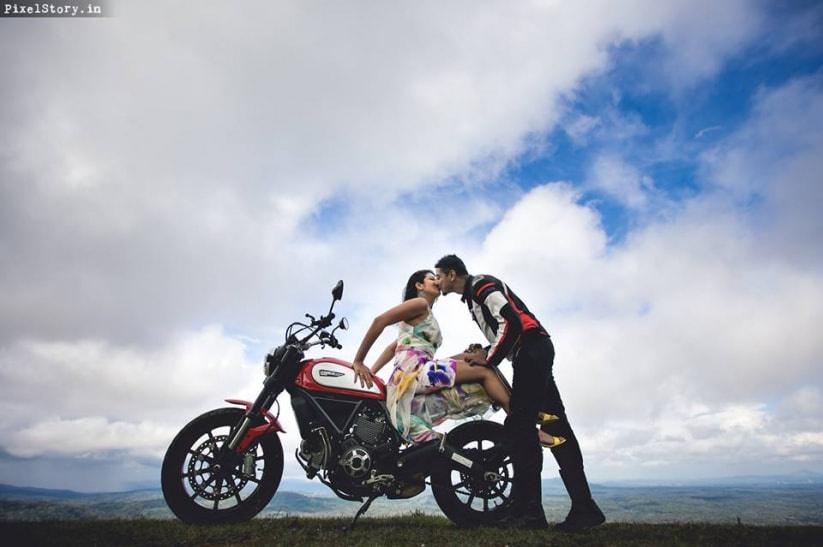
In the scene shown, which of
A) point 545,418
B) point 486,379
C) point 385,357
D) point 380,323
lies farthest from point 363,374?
point 545,418

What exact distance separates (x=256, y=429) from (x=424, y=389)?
6.26 feet

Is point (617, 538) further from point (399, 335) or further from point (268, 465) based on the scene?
point (268, 465)

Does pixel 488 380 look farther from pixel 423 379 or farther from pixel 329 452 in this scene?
pixel 329 452

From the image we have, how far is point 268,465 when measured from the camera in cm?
524

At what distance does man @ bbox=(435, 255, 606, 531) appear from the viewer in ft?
16.1

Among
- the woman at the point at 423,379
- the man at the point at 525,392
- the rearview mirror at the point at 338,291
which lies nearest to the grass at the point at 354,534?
the man at the point at 525,392

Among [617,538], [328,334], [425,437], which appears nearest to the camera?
[617,538]

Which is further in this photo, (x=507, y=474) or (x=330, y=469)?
(x=507, y=474)

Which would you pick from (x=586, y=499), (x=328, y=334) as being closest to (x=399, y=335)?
(x=328, y=334)

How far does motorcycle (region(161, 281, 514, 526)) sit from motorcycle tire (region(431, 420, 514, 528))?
0.01m

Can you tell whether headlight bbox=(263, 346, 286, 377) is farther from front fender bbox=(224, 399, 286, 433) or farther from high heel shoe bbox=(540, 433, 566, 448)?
high heel shoe bbox=(540, 433, 566, 448)

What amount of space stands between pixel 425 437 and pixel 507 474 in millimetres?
1077

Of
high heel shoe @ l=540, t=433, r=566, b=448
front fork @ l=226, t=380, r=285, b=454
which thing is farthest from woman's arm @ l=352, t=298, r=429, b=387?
high heel shoe @ l=540, t=433, r=566, b=448

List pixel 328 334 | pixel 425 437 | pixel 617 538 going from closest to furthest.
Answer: pixel 617 538 < pixel 425 437 < pixel 328 334
